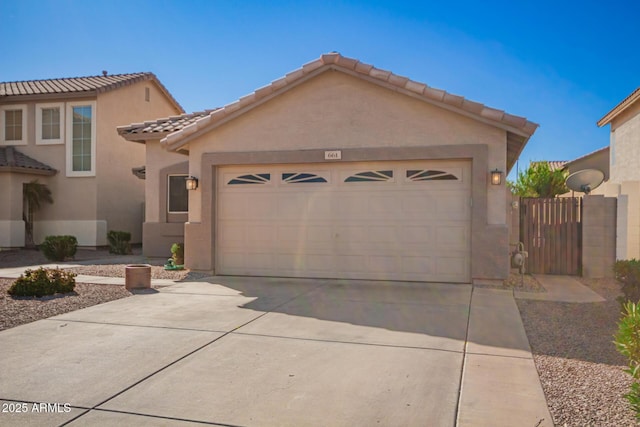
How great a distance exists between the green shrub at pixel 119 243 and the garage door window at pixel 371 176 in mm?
10695

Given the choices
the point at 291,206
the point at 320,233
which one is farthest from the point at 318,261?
the point at 291,206

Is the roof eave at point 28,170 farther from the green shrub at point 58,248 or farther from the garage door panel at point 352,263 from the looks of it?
the garage door panel at point 352,263

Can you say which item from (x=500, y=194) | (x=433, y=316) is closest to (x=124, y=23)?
(x=500, y=194)

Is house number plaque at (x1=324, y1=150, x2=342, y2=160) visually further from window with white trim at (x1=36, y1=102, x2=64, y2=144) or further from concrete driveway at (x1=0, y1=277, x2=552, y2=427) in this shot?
window with white trim at (x1=36, y1=102, x2=64, y2=144)

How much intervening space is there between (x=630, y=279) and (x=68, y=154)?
18910 millimetres

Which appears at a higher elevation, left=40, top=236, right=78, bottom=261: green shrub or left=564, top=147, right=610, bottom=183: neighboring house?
left=564, top=147, right=610, bottom=183: neighboring house

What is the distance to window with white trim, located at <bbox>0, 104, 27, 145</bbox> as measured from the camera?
19594mm

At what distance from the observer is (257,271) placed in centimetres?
1123

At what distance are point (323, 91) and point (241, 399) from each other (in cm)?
797

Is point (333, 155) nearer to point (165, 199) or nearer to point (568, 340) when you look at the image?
point (568, 340)

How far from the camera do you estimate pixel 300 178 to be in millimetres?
11000

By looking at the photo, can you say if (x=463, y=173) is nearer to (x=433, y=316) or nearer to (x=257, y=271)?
(x=433, y=316)

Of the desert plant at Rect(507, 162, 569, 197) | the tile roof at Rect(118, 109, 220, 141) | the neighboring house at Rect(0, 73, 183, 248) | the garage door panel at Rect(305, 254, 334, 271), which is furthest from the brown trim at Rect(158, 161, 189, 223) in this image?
the desert plant at Rect(507, 162, 569, 197)

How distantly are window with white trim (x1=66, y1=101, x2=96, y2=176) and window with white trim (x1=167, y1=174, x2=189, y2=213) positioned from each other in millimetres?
5212
